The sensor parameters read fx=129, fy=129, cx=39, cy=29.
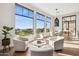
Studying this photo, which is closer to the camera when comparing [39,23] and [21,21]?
[21,21]

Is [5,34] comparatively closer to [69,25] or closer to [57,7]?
[57,7]

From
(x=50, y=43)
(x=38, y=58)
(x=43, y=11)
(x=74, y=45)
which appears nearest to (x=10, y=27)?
(x=43, y=11)

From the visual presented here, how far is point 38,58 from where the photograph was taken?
3734 millimetres

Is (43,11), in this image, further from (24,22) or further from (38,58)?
(38,58)

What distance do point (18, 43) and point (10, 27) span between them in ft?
2.95

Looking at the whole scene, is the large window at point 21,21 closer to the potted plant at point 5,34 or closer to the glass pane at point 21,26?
the glass pane at point 21,26

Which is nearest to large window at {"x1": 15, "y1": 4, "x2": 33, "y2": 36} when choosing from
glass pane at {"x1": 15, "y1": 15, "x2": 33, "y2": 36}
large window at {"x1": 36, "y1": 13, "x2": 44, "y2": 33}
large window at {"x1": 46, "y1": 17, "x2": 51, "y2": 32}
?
glass pane at {"x1": 15, "y1": 15, "x2": 33, "y2": 36}

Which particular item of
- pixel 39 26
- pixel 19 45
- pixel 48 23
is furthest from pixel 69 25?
pixel 19 45

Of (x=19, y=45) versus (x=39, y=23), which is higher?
(x=39, y=23)

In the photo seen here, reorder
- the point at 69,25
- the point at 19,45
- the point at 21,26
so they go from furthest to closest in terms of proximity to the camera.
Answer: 1. the point at 19,45
2. the point at 69,25
3. the point at 21,26

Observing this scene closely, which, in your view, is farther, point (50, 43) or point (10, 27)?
point (50, 43)

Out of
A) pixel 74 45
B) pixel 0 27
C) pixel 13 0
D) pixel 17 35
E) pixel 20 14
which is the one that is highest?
pixel 13 0

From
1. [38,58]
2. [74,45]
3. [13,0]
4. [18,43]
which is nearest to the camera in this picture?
[38,58]

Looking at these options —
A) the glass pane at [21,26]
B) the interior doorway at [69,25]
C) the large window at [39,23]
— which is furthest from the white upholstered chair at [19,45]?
the interior doorway at [69,25]
